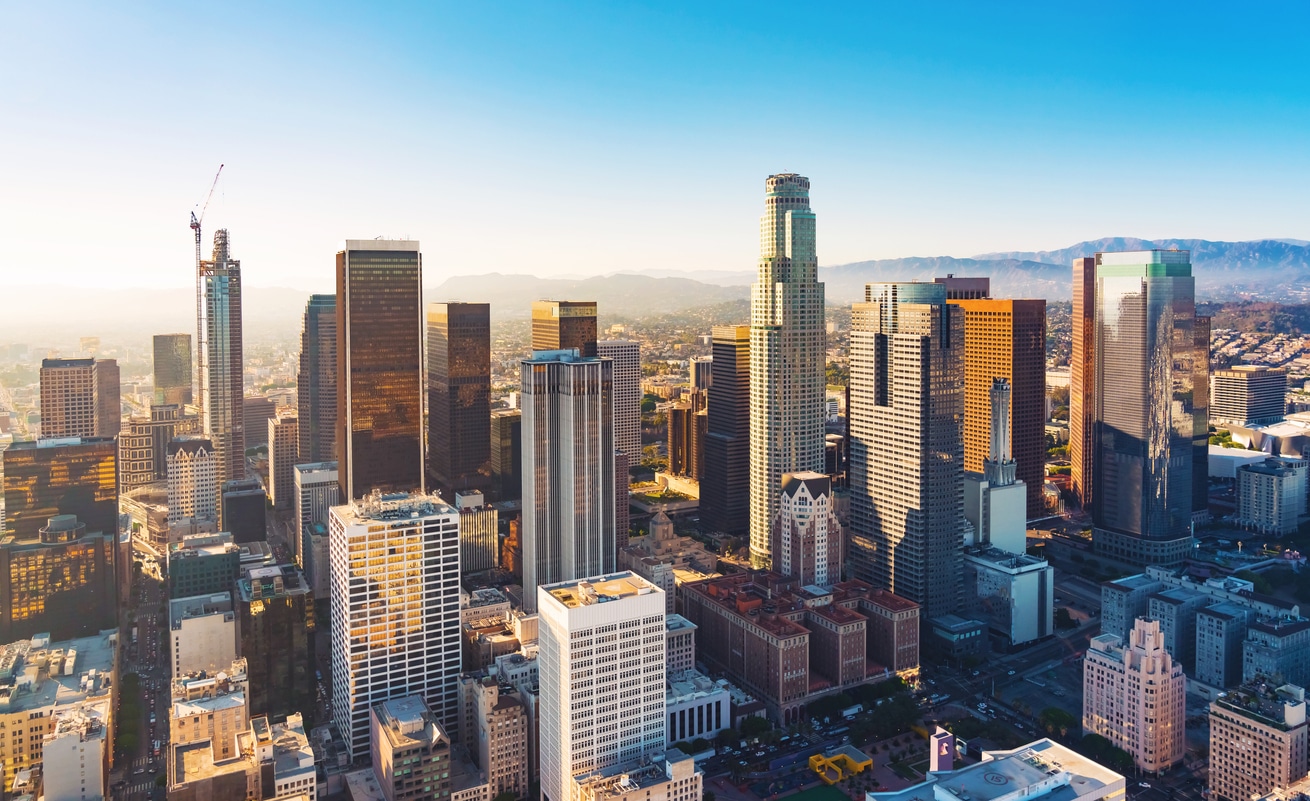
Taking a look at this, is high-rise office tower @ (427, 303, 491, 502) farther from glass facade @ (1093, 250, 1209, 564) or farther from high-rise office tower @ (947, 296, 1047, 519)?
glass facade @ (1093, 250, 1209, 564)

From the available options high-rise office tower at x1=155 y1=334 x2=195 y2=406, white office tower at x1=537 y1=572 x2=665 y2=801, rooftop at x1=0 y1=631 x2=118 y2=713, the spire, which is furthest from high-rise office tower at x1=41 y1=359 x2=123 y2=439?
the spire

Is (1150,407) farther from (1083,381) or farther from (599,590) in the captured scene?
(599,590)

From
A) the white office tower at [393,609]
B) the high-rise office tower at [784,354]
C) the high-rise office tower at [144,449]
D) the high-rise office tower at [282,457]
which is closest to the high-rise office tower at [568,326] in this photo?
the high-rise office tower at [784,354]

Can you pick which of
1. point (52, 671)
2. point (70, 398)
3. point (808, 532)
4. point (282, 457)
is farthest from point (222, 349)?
point (808, 532)

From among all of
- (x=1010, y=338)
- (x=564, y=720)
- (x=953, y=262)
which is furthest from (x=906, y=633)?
(x=953, y=262)

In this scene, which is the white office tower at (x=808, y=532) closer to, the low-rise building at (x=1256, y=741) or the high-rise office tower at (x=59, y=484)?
the low-rise building at (x=1256, y=741)

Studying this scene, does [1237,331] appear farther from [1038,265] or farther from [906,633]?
[906,633]
